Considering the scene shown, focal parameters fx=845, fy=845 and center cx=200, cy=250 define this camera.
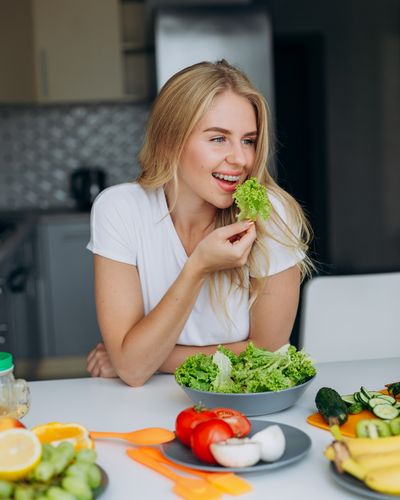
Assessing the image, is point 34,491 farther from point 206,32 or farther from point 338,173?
point 338,173

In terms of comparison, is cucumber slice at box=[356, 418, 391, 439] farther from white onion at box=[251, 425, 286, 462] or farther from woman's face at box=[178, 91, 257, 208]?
woman's face at box=[178, 91, 257, 208]

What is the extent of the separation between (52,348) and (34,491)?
13.7 ft

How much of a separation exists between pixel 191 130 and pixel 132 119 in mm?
3925

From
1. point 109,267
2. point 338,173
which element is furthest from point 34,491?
point 338,173

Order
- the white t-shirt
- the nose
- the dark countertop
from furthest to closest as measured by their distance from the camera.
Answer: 1. the dark countertop
2. the white t-shirt
3. the nose

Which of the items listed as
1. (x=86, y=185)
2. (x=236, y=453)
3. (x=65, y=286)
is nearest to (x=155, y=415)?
(x=236, y=453)

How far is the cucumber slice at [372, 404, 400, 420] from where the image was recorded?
1.49 meters

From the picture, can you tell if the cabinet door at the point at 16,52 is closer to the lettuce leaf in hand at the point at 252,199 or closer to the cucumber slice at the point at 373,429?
the lettuce leaf in hand at the point at 252,199

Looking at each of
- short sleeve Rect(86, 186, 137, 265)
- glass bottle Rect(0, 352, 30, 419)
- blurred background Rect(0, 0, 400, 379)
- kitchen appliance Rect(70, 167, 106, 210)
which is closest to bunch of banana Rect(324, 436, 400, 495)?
glass bottle Rect(0, 352, 30, 419)

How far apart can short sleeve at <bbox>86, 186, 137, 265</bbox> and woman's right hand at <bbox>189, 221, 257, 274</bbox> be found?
264mm

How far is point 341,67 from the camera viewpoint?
750 centimetres

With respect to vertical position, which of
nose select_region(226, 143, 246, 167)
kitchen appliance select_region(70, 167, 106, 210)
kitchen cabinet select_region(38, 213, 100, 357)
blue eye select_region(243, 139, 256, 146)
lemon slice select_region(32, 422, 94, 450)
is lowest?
kitchen cabinet select_region(38, 213, 100, 357)

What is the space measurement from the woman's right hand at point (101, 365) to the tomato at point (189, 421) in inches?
25.9

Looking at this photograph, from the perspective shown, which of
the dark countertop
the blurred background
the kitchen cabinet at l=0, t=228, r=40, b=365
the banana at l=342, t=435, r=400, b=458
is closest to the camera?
the banana at l=342, t=435, r=400, b=458
